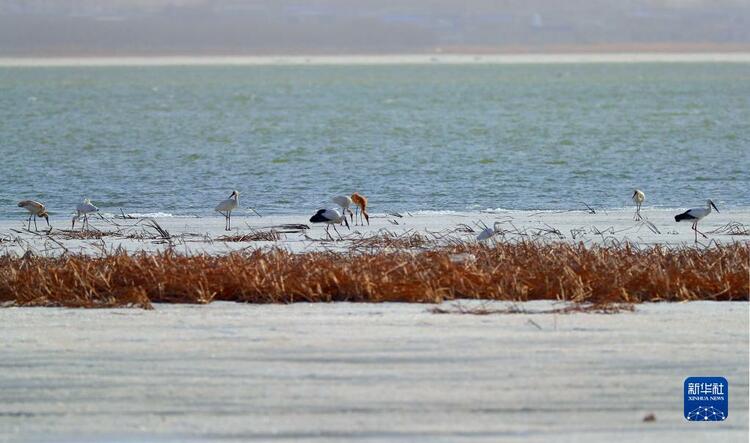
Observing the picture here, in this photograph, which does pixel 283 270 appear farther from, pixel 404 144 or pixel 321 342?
pixel 404 144

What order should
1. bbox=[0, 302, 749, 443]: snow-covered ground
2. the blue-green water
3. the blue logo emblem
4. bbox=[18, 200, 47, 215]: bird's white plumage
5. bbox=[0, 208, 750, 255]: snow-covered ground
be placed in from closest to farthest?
1. bbox=[0, 302, 749, 443]: snow-covered ground
2. the blue logo emblem
3. bbox=[0, 208, 750, 255]: snow-covered ground
4. bbox=[18, 200, 47, 215]: bird's white plumage
5. the blue-green water

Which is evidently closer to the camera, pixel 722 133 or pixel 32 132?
pixel 722 133

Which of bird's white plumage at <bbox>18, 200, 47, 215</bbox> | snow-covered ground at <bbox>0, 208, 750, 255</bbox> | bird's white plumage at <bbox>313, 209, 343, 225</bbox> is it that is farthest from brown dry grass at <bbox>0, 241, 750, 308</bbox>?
bird's white plumage at <bbox>18, 200, 47, 215</bbox>

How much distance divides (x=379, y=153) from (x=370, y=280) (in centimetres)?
2625

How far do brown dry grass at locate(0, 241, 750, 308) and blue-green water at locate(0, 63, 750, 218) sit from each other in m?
10.5

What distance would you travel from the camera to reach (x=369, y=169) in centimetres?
2941

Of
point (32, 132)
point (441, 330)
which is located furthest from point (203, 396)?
point (32, 132)

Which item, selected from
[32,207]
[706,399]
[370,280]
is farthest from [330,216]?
[706,399]

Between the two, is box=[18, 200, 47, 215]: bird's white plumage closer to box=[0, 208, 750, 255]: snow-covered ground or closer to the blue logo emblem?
box=[0, 208, 750, 255]: snow-covered ground

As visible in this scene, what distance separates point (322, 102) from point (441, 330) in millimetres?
71061

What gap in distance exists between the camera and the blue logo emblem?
6109mm

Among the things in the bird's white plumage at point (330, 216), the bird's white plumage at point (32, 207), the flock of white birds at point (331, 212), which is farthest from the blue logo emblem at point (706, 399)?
the bird's white plumage at point (32, 207)

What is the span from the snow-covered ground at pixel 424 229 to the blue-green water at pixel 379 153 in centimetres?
273

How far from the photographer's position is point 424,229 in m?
14.3
